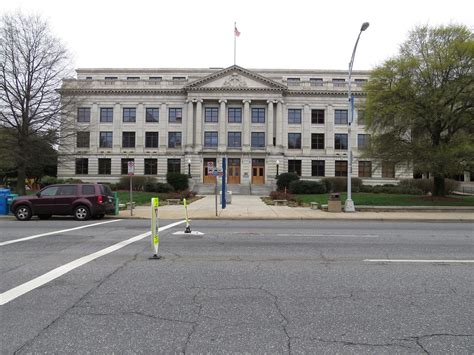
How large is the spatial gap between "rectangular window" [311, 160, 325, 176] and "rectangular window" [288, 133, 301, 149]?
139 inches

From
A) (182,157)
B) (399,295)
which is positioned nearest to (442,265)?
(399,295)

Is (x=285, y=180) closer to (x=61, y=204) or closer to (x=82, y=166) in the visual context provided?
(x=61, y=204)

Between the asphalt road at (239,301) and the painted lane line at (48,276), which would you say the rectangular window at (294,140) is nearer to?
the asphalt road at (239,301)

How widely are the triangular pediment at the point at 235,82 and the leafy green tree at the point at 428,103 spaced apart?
25.7 meters

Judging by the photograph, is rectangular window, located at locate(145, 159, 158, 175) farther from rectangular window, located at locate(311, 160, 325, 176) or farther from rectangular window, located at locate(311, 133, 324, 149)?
rectangular window, located at locate(311, 133, 324, 149)

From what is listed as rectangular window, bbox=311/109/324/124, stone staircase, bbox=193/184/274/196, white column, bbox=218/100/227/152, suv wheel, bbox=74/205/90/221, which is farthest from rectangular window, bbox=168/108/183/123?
suv wheel, bbox=74/205/90/221

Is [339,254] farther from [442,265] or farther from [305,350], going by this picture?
[305,350]

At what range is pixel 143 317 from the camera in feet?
12.7

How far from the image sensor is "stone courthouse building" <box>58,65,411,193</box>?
49469 millimetres

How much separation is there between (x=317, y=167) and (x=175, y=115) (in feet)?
77.8

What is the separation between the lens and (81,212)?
1510cm

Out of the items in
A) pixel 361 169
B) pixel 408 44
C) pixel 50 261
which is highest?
pixel 408 44

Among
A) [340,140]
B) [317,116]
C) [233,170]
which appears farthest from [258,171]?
[340,140]

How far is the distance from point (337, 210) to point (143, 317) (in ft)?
56.1
